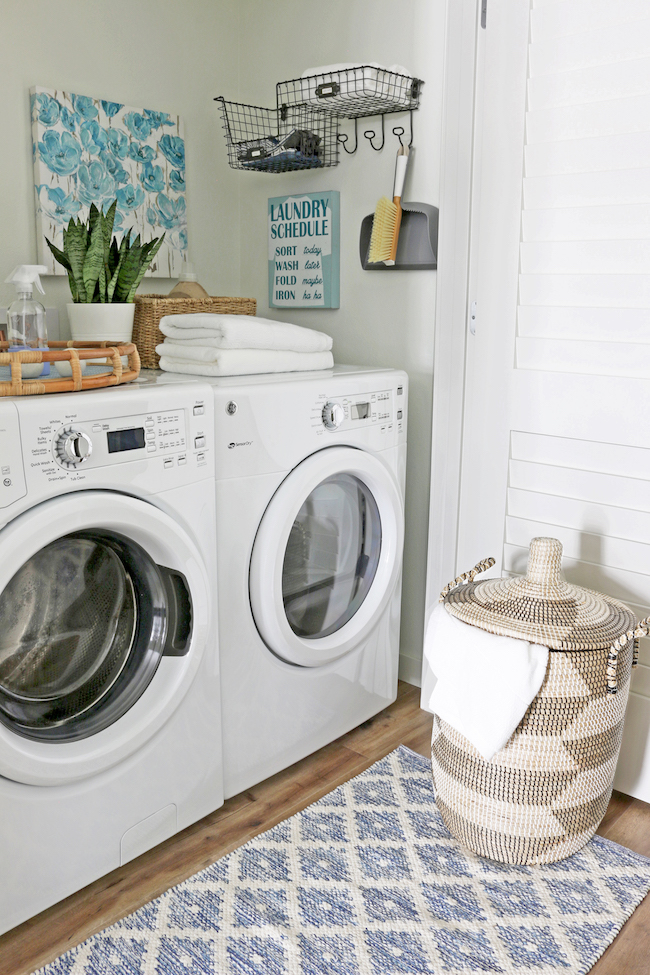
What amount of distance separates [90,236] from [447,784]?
1.43m

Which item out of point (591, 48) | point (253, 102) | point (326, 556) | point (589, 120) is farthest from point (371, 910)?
point (253, 102)

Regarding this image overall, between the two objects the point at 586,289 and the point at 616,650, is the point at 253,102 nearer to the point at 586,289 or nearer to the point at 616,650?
the point at 586,289

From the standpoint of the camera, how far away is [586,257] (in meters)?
1.73

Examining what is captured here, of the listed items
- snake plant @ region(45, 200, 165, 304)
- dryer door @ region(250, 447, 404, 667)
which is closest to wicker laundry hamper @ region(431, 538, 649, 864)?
dryer door @ region(250, 447, 404, 667)

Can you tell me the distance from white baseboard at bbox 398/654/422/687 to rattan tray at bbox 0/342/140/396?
1.24 m

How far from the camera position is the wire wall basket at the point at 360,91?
1.93 metres

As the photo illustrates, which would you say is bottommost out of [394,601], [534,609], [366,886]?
[366,886]

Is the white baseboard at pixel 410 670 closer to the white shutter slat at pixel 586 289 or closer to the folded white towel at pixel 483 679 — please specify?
the folded white towel at pixel 483 679

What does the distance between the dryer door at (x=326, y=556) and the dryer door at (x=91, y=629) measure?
0.20m

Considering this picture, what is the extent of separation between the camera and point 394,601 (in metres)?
2.09

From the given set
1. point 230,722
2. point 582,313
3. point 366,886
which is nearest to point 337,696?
point 230,722

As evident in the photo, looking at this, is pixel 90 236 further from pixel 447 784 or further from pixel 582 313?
pixel 447 784

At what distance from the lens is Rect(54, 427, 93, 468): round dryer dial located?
4.19ft

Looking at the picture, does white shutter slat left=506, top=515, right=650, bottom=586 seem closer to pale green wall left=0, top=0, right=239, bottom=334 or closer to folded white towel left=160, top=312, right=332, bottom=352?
folded white towel left=160, top=312, right=332, bottom=352
